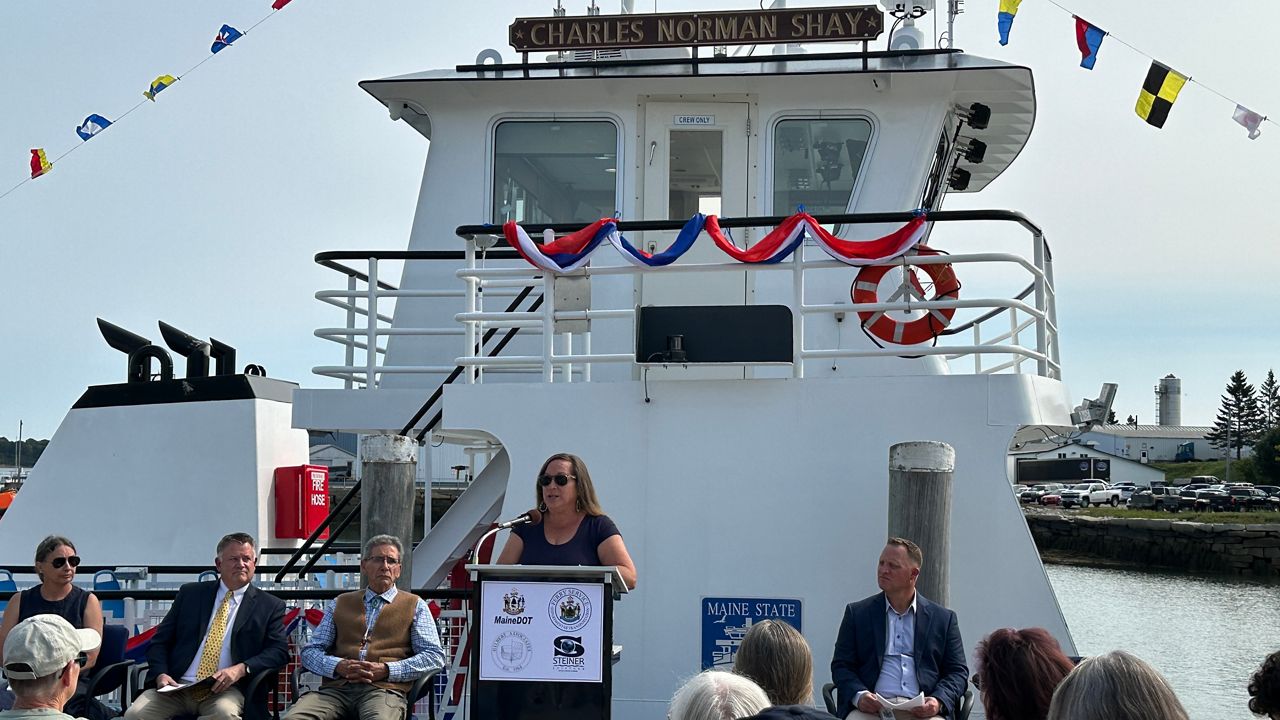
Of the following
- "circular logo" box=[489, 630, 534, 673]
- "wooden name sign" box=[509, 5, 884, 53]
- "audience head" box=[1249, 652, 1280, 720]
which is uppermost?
"wooden name sign" box=[509, 5, 884, 53]

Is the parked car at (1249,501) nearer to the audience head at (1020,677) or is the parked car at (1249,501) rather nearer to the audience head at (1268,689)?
the audience head at (1020,677)

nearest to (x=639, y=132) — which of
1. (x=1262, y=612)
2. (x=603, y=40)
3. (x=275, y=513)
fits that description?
(x=603, y=40)

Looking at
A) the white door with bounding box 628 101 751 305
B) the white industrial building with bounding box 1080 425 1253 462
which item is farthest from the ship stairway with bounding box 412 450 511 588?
the white industrial building with bounding box 1080 425 1253 462

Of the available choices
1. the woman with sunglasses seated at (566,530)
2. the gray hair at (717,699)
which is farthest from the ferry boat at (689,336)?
the gray hair at (717,699)

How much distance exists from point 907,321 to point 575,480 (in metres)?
3.04

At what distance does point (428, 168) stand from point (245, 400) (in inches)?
95.5

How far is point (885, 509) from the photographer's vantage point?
673cm

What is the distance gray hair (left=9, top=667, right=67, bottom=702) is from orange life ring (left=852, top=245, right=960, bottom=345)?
529cm

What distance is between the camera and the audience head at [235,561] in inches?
235

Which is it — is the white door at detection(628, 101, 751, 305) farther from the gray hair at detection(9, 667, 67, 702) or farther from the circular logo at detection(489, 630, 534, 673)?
the gray hair at detection(9, 667, 67, 702)

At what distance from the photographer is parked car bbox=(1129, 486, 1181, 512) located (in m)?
49.5

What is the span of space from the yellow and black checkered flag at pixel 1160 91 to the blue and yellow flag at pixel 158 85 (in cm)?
804

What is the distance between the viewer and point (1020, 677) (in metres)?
3.58

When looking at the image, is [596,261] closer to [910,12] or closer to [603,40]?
[603,40]
